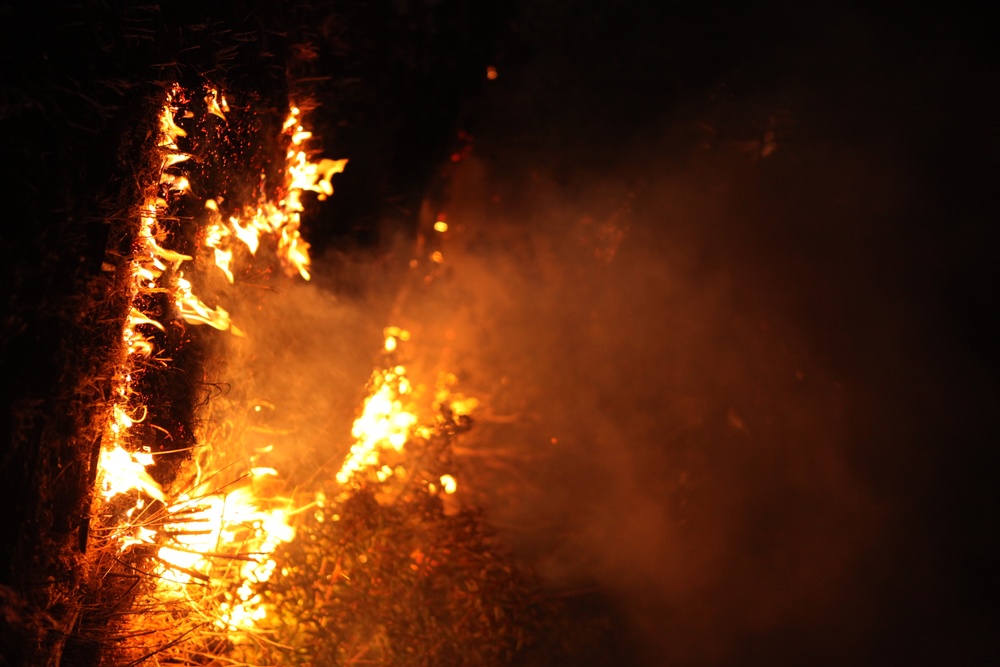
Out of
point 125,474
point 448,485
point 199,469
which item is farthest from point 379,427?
point 125,474

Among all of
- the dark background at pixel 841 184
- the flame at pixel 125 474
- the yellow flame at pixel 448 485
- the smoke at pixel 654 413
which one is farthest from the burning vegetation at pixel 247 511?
the smoke at pixel 654 413

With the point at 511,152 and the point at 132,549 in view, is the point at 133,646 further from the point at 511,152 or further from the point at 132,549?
the point at 511,152

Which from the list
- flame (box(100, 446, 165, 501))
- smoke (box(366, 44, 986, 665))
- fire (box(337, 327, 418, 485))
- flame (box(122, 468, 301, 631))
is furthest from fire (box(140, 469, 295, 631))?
smoke (box(366, 44, 986, 665))

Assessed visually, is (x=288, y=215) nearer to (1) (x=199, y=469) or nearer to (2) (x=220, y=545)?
(1) (x=199, y=469)

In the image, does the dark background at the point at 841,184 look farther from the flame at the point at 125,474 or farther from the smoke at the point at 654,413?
the flame at the point at 125,474

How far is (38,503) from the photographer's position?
218 cm

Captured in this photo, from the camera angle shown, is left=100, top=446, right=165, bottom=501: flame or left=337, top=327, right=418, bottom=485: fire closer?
left=100, top=446, right=165, bottom=501: flame

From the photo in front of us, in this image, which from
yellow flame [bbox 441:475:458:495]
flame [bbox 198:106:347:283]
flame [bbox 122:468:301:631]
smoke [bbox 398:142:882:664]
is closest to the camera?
flame [bbox 122:468:301:631]

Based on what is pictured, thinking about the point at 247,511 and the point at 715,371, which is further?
the point at 715,371

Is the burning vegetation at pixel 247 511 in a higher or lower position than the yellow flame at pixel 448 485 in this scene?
higher

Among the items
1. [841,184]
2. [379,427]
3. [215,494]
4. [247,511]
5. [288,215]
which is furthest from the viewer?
[379,427]

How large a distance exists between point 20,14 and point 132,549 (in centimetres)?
215

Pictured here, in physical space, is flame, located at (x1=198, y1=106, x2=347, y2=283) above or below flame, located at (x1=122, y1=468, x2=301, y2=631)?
above

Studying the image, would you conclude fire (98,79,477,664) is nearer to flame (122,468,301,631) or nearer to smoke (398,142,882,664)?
flame (122,468,301,631)
